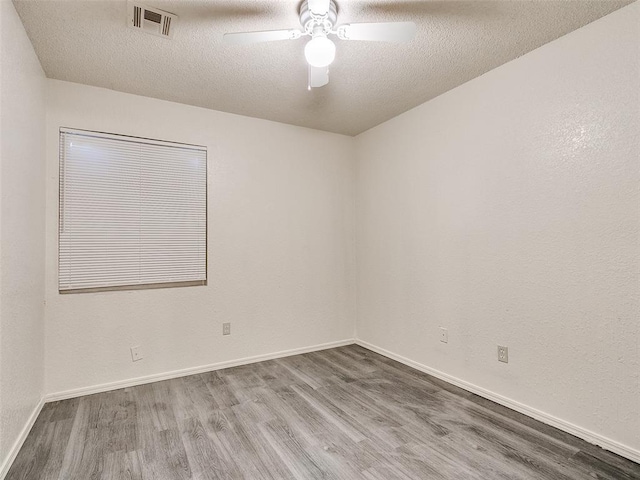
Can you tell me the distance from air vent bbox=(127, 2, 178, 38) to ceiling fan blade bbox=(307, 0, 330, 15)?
0.80 metres

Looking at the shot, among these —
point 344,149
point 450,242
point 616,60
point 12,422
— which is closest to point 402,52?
point 616,60

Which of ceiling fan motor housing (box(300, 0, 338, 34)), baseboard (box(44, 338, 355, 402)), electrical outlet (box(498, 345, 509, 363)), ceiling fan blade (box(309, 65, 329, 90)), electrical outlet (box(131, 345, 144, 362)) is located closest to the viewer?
ceiling fan motor housing (box(300, 0, 338, 34))

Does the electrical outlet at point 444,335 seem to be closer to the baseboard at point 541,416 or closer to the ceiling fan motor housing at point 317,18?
the baseboard at point 541,416

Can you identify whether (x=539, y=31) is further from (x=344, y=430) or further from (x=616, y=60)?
(x=344, y=430)

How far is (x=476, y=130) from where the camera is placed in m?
2.70

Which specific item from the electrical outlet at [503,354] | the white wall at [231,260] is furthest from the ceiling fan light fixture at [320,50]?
the electrical outlet at [503,354]

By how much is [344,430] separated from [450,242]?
1.69m

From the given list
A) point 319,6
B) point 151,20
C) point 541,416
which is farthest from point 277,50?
point 541,416

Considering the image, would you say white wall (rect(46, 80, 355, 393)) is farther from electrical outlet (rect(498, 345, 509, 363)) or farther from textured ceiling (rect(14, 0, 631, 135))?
electrical outlet (rect(498, 345, 509, 363))

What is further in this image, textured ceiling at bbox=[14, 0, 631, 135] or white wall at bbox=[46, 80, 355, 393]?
white wall at bbox=[46, 80, 355, 393]

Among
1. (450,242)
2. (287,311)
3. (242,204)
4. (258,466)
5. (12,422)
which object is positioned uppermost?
(242,204)

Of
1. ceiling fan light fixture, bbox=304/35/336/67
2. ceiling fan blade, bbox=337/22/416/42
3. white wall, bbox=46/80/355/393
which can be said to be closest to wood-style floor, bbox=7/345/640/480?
white wall, bbox=46/80/355/393

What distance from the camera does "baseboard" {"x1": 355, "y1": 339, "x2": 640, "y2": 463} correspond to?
6.20 feet

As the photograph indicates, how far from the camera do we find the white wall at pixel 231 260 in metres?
2.69
